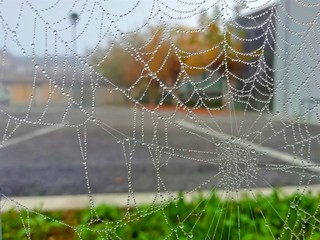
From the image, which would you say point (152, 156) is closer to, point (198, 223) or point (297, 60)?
point (198, 223)

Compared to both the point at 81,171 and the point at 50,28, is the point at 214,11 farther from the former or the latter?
the point at 81,171

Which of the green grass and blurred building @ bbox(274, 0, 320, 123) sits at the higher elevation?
blurred building @ bbox(274, 0, 320, 123)

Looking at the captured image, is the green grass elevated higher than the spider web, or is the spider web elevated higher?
the spider web

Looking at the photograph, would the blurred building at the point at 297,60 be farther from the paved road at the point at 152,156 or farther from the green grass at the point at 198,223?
the green grass at the point at 198,223

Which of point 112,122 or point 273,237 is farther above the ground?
point 112,122

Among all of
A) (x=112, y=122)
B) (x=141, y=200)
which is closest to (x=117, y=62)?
(x=141, y=200)

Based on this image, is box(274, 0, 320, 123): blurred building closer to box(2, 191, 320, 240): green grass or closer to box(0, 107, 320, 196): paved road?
box(0, 107, 320, 196): paved road
